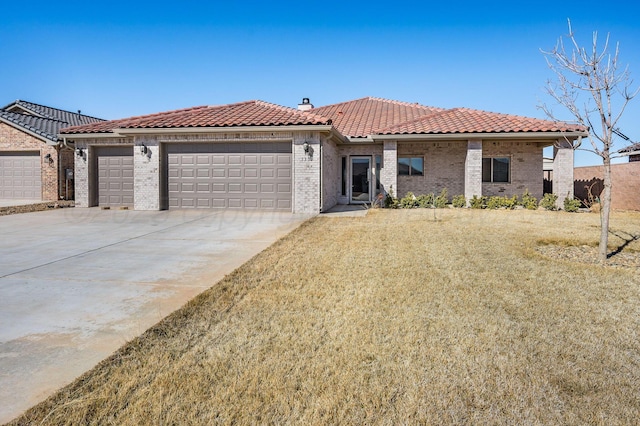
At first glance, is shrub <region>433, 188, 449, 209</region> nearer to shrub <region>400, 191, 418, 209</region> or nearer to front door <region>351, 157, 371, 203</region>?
shrub <region>400, 191, 418, 209</region>

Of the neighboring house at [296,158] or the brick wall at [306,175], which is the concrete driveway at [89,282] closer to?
the brick wall at [306,175]

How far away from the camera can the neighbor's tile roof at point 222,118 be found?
13375mm

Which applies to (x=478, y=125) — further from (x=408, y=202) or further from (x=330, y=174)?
(x=330, y=174)

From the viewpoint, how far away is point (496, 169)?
17031mm

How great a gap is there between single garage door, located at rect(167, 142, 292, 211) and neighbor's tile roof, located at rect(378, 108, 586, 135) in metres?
4.82

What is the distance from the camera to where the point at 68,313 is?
157 inches

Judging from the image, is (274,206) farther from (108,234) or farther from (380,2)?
(380,2)

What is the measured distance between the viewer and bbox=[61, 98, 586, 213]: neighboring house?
Result: 13570 mm

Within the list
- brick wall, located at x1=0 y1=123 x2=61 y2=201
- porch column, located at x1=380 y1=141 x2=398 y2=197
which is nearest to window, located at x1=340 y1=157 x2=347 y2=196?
porch column, located at x1=380 y1=141 x2=398 y2=197

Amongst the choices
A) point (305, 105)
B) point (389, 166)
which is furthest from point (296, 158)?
point (305, 105)

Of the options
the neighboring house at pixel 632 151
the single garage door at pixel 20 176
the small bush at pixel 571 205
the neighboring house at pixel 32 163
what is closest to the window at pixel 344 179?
the small bush at pixel 571 205

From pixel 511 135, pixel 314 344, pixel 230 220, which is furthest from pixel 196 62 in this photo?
pixel 314 344

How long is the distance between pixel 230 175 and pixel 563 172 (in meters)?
13.1

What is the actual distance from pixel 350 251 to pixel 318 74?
16514 millimetres
